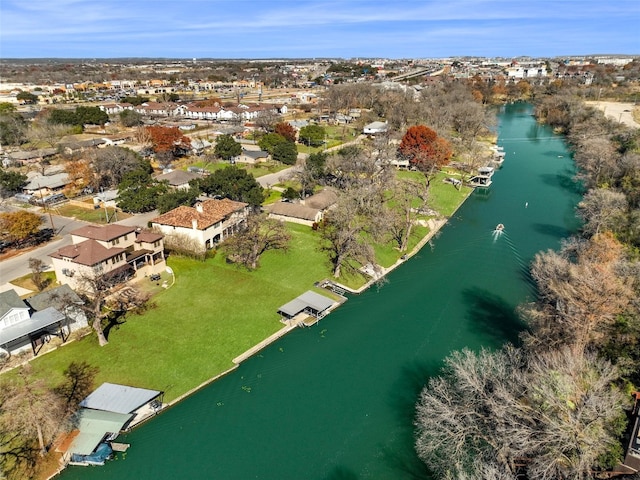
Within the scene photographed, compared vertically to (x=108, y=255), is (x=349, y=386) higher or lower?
lower

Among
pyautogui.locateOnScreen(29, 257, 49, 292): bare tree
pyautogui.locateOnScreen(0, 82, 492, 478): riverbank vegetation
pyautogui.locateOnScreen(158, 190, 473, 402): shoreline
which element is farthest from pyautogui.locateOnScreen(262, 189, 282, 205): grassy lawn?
pyautogui.locateOnScreen(29, 257, 49, 292): bare tree

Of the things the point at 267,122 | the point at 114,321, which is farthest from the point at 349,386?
the point at 267,122

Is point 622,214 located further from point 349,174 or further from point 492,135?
point 492,135

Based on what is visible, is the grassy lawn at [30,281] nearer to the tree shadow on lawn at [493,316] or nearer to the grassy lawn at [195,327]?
the grassy lawn at [195,327]

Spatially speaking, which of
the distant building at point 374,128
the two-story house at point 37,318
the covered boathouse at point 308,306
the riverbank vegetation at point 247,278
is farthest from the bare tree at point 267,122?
the two-story house at point 37,318

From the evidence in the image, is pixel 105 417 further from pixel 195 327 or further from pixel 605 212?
pixel 605 212

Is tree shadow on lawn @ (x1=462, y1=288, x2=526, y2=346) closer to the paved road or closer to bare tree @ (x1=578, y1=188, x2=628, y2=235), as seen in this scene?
bare tree @ (x1=578, y1=188, x2=628, y2=235)
